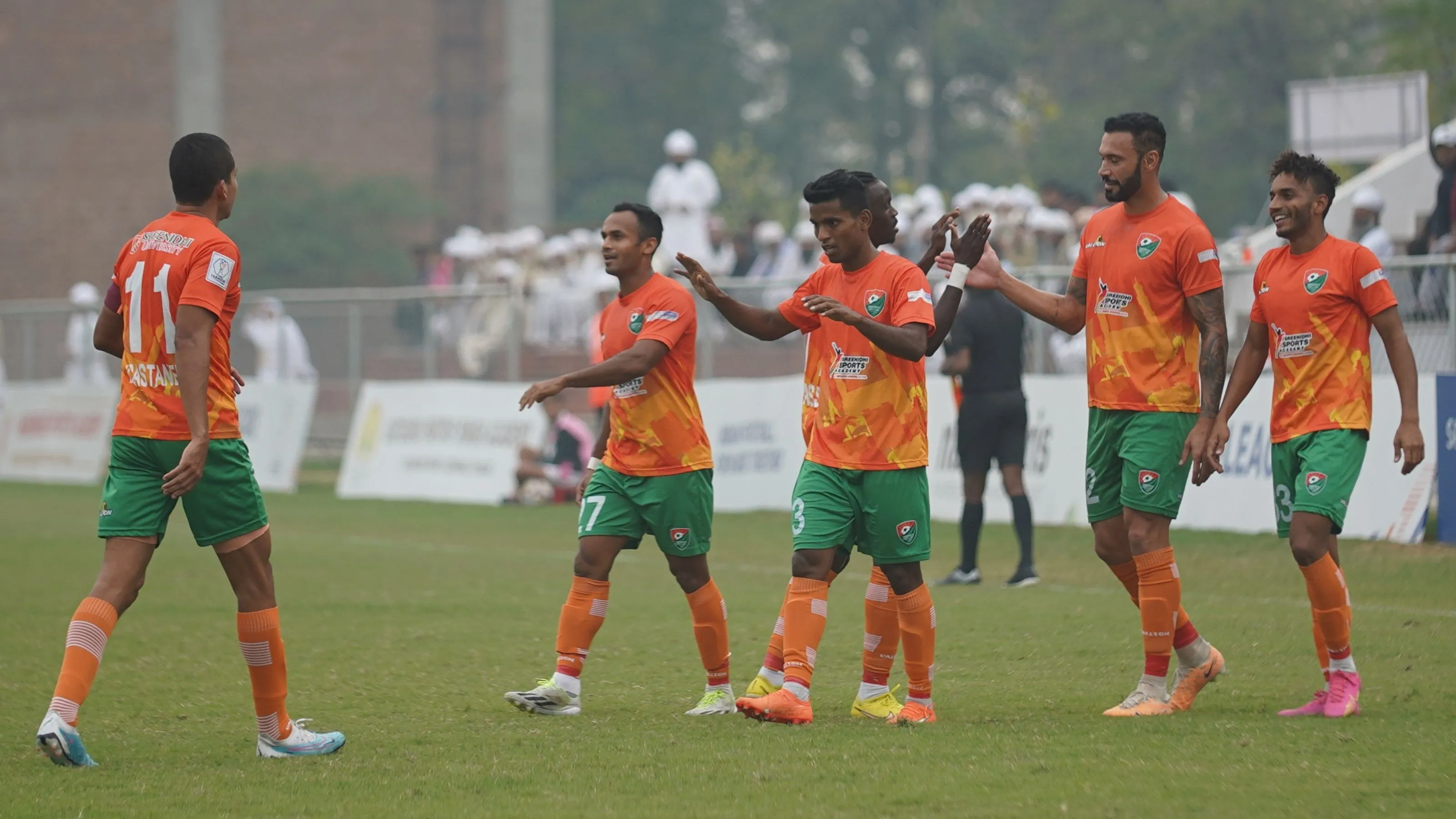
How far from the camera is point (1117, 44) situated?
57.2 meters

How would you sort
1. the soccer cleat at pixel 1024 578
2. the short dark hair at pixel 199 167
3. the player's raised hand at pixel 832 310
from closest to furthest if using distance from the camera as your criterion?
the short dark hair at pixel 199 167, the player's raised hand at pixel 832 310, the soccer cleat at pixel 1024 578

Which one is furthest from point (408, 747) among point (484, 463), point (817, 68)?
point (817, 68)

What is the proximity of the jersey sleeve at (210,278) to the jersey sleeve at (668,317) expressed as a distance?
1.81 metres

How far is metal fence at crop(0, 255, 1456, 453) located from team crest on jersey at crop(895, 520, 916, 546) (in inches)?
412

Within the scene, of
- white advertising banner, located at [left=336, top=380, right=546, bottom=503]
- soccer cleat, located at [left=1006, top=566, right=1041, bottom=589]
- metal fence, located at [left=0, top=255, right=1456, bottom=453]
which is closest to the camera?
soccer cleat, located at [left=1006, top=566, right=1041, bottom=589]

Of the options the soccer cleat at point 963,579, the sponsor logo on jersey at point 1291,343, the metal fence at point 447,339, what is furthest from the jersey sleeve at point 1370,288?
the metal fence at point 447,339

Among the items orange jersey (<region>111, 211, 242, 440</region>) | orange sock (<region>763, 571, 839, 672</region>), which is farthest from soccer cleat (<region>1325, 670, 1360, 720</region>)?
orange jersey (<region>111, 211, 242, 440</region>)

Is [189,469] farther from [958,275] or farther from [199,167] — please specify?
[958,275]

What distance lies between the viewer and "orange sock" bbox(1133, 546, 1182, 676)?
25.5 ft

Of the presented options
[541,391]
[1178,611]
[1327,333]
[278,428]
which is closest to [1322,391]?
[1327,333]

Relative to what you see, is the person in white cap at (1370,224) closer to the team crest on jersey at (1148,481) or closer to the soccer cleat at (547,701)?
the team crest on jersey at (1148,481)

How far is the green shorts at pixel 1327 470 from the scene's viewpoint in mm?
7559

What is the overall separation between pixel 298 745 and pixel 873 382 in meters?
2.63

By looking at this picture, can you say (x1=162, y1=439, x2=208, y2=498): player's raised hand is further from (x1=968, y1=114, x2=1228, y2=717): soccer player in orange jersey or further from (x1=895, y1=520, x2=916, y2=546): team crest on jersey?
(x1=968, y1=114, x2=1228, y2=717): soccer player in orange jersey
